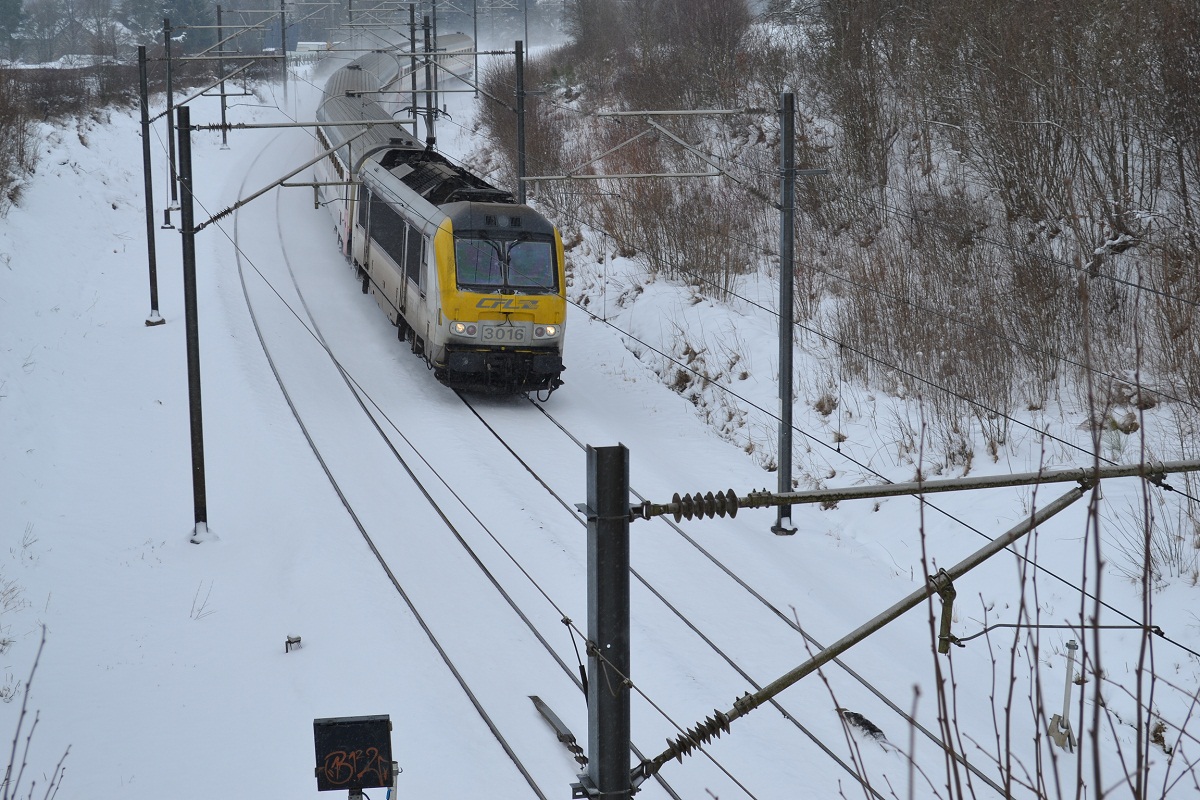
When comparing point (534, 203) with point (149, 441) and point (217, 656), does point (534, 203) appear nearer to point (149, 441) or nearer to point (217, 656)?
point (149, 441)

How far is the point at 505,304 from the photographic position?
16172mm

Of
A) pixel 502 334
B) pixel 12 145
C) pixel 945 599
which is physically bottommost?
pixel 502 334

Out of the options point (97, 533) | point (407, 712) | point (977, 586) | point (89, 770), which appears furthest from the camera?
point (97, 533)

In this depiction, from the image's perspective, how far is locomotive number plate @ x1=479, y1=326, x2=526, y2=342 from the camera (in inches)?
638

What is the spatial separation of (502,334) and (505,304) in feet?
1.44

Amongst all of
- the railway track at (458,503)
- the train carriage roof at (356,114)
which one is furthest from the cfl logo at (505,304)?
the train carriage roof at (356,114)

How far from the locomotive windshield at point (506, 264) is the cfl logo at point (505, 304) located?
0.17 metres

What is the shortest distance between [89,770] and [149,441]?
24.1 feet

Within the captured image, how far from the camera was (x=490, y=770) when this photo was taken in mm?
8359

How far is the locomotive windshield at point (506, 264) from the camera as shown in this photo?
16.1 m

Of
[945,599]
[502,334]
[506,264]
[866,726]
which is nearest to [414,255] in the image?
[506,264]

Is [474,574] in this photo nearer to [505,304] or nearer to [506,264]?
[505,304]

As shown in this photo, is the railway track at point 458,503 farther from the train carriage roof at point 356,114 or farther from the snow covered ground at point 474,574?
the train carriage roof at point 356,114

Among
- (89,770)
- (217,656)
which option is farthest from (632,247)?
(89,770)
